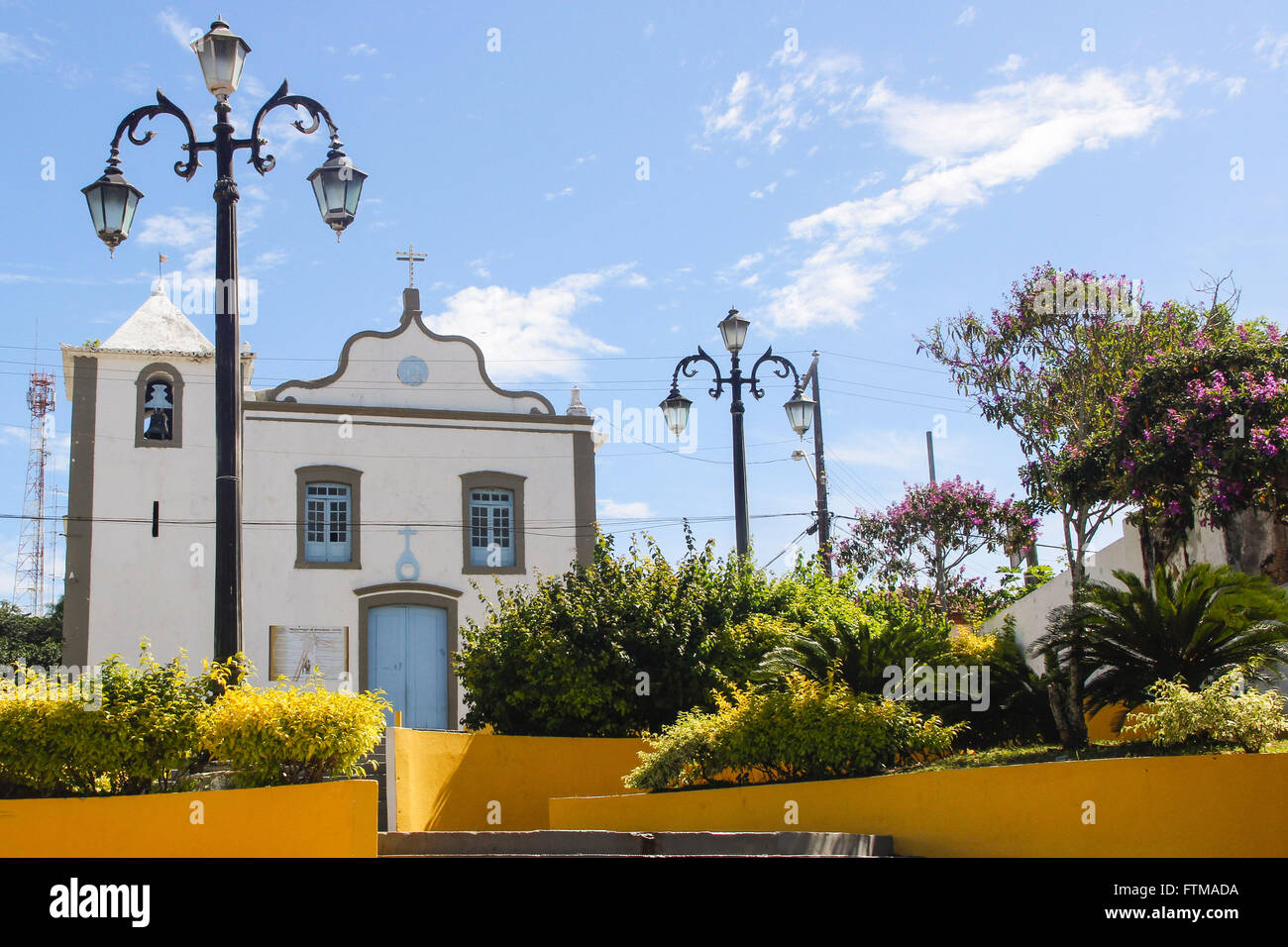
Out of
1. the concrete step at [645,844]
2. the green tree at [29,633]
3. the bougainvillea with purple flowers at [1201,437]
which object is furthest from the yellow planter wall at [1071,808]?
the green tree at [29,633]

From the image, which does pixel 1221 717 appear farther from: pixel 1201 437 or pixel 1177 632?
pixel 1201 437

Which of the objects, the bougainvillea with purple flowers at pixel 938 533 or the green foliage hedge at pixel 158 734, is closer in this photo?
the green foliage hedge at pixel 158 734

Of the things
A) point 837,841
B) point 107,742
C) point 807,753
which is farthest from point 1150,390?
point 107,742

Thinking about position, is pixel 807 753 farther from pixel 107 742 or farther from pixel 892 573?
pixel 892 573

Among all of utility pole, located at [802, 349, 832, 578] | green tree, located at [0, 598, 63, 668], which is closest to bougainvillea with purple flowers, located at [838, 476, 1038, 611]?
utility pole, located at [802, 349, 832, 578]

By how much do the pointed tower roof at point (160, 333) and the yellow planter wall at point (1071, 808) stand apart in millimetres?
16698

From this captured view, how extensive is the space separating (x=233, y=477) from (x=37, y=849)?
2.92 metres

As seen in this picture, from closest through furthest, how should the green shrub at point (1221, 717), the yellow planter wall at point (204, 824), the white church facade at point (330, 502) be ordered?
the green shrub at point (1221, 717) → the yellow planter wall at point (204, 824) → the white church facade at point (330, 502)

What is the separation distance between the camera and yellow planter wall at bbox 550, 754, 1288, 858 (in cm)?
762

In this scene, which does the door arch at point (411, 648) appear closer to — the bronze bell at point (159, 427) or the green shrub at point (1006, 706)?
the bronze bell at point (159, 427)

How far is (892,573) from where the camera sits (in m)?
24.0

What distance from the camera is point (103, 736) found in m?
8.44

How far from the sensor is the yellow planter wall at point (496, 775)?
11.9m

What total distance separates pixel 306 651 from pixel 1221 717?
16.8m
